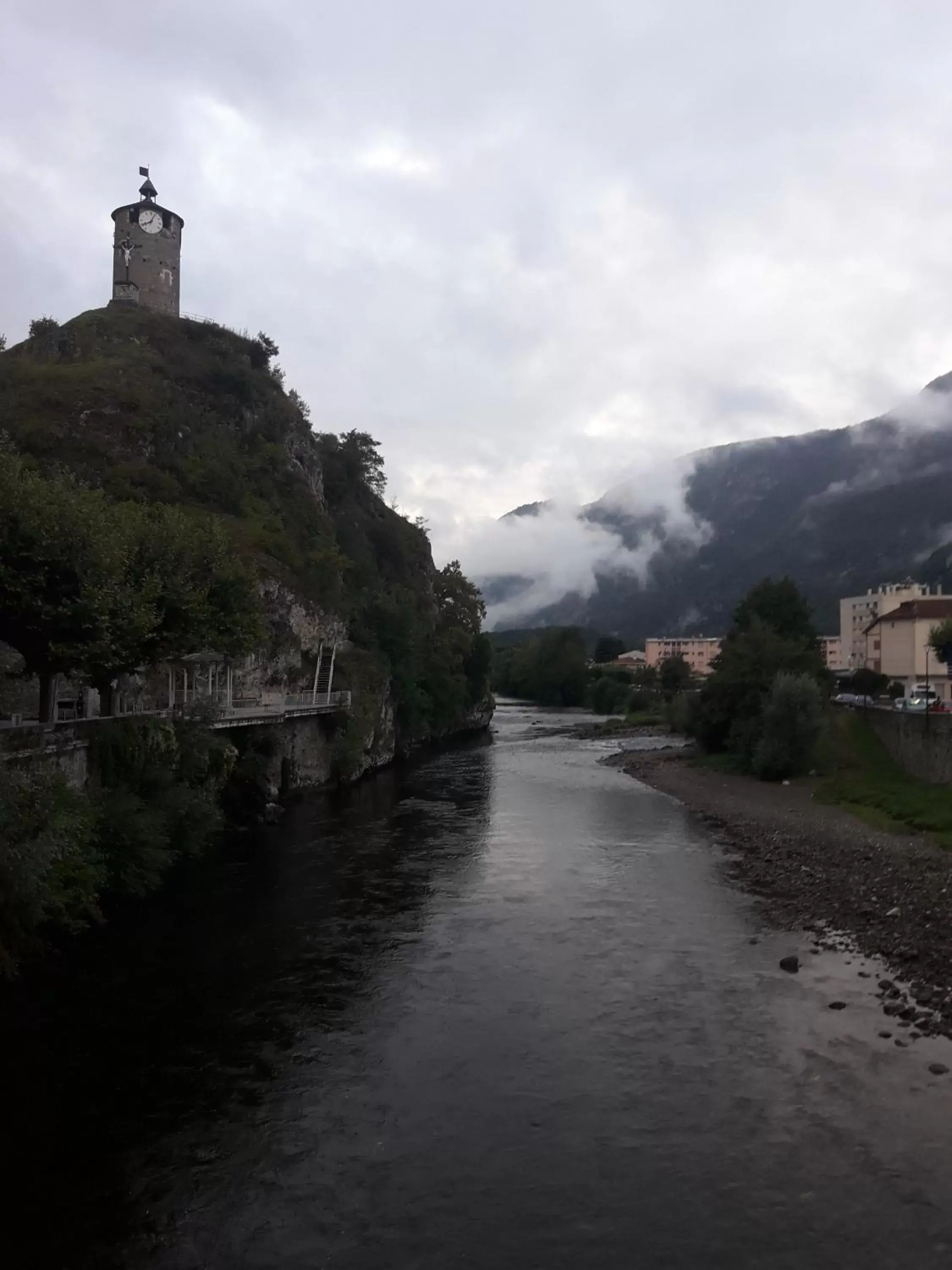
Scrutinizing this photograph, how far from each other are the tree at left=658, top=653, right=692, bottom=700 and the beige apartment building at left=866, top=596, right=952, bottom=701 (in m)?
39.3

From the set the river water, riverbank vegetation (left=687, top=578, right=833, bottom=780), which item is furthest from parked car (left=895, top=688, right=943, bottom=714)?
the river water

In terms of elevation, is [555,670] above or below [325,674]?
above

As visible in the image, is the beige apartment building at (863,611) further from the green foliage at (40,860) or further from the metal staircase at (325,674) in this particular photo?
the green foliage at (40,860)

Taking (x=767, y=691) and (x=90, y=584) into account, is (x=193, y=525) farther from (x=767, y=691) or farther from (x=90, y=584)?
(x=767, y=691)

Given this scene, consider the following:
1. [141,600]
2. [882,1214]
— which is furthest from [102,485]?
[882,1214]

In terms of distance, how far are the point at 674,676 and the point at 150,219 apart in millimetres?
80405

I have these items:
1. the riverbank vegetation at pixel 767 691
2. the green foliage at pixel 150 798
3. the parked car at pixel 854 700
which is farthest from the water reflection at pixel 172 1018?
the parked car at pixel 854 700

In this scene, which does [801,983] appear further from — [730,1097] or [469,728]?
[469,728]

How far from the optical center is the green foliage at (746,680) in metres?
54.7

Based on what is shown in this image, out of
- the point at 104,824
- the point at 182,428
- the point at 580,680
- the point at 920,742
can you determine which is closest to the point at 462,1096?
the point at 104,824

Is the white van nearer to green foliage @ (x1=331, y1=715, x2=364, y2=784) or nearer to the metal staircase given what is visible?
green foliage @ (x1=331, y1=715, x2=364, y2=784)

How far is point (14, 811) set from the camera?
1734 centimetres

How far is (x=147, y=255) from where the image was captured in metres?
77.7

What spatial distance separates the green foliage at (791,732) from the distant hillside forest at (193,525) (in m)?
23.0
